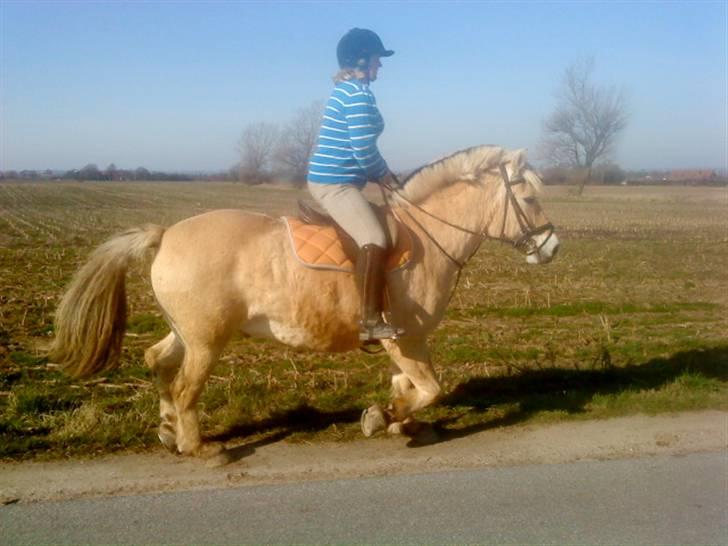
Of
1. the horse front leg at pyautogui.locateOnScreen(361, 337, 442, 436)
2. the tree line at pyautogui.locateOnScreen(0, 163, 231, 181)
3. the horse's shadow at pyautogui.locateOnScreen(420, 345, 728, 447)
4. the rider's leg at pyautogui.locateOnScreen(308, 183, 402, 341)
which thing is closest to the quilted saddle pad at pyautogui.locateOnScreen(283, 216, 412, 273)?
the rider's leg at pyautogui.locateOnScreen(308, 183, 402, 341)

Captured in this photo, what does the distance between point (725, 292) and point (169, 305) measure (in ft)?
36.2

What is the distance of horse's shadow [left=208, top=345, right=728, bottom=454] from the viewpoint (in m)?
6.27

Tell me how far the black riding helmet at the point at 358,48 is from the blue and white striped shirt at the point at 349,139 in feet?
0.57

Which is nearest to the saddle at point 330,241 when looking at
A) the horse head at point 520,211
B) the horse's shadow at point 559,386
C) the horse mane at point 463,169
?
the horse mane at point 463,169

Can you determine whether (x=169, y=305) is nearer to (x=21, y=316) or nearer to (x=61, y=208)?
(x=21, y=316)

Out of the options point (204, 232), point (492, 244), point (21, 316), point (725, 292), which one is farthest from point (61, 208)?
point (204, 232)

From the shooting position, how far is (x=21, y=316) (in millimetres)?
10289

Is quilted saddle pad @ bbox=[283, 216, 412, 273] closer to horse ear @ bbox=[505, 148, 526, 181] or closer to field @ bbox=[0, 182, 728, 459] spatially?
horse ear @ bbox=[505, 148, 526, 181]

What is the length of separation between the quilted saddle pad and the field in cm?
A: 144

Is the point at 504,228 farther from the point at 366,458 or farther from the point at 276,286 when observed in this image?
the point at 366,458

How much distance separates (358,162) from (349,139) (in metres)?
0.18

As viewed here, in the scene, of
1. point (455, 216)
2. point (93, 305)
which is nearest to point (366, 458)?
point (455, 216)

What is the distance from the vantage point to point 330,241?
585 cm

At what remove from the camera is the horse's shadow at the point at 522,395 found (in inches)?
247
